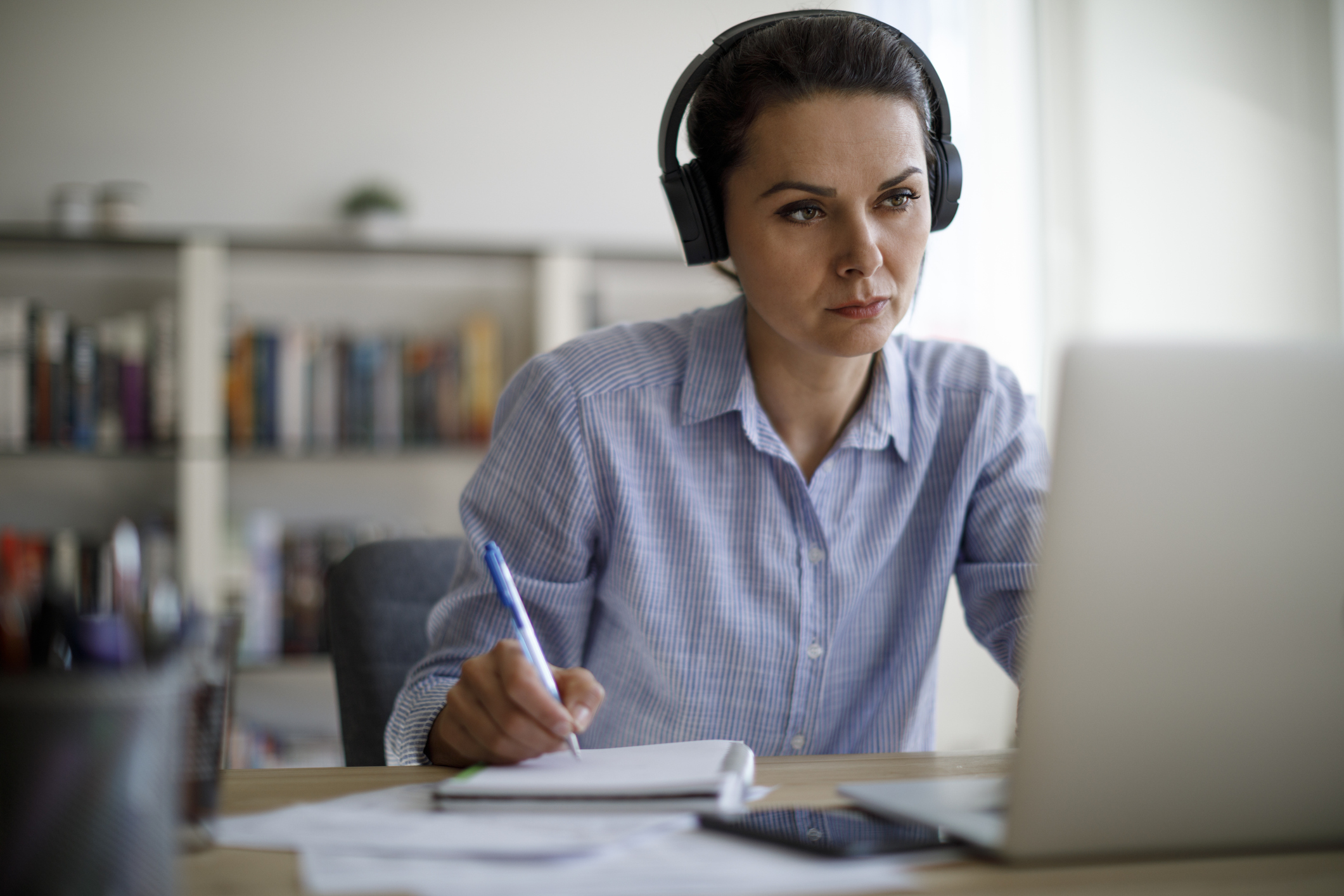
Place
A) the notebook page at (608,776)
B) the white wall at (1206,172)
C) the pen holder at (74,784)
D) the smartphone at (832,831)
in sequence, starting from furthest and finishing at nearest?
the white wall at (1206,172) < the notebook page at (608,776) < the smartphone at (832,831) < the pen holder at (74,784)

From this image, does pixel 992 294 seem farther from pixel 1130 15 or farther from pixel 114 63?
pixel 114 63

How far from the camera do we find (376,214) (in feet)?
8.96

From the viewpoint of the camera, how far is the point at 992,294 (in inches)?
98.5

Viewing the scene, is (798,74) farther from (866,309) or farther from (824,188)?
(866,309)

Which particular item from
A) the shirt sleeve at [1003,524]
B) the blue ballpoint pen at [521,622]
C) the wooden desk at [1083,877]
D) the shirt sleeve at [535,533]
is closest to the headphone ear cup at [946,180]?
the shirt sleeve at [1003,524]

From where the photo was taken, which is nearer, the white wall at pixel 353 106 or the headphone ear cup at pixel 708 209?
the headphone ear cup at pixel 708 209

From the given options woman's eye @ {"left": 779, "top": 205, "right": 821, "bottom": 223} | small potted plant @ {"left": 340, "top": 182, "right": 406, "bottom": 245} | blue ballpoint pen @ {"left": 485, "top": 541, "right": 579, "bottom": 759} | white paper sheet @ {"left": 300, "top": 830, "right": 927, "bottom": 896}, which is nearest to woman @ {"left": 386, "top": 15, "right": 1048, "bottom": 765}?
woman's eye @ {"left": 779, "top": 205, "right": 821, "bottom": 223}

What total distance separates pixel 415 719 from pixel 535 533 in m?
0.24

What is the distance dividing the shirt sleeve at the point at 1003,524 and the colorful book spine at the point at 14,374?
224 centimetres

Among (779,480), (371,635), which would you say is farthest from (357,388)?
(779,480)

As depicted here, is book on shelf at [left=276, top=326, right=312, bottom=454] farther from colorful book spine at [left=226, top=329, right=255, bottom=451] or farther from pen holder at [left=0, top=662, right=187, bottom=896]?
pen holder at [left=0, top=662, right=187, bottom=896]

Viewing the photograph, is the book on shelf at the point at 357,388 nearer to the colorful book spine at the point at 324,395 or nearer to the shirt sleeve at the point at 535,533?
the colorful book spine at the point at 324,395

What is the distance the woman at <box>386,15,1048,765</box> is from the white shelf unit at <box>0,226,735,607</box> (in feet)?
4.79

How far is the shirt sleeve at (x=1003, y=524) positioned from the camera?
1.14 meters
